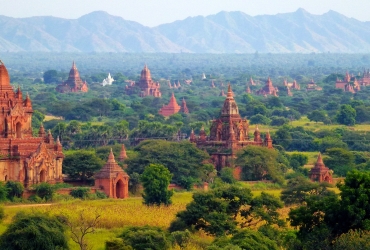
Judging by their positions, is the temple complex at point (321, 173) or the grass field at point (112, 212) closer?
the grass field at point (112, 212)

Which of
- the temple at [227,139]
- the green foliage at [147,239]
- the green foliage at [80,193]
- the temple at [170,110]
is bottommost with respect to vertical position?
the green foliage at [80,193]

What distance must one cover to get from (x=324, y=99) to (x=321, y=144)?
49297 mm

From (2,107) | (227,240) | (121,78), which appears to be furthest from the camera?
(121,78)

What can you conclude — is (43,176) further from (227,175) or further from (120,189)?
(227,175)

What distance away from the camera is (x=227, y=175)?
58.3 m

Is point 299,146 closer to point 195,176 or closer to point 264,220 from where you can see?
point 195,176

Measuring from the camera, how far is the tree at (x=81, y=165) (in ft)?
185

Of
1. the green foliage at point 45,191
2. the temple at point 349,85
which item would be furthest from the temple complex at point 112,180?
the temple at point 349,85

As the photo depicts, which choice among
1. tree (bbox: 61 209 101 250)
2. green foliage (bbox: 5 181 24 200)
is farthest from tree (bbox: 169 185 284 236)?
green foliage (bbox: 5 181 24 200)

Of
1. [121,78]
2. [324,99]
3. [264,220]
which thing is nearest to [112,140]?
[264,220]

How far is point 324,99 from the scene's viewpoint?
12281cm

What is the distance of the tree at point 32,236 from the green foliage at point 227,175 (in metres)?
21.8

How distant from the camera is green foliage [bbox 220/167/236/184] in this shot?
57881mm

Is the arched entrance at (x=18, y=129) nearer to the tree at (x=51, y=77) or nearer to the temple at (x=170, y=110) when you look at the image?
the temple at (x=170, y=110)
